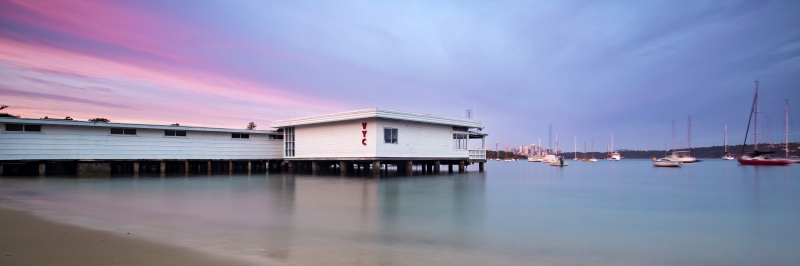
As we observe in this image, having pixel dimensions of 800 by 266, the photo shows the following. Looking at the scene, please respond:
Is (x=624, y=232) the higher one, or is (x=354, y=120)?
(x=354, y=120)

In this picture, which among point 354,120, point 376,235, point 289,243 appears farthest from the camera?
point 354,120

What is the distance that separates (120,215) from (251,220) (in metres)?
3.04

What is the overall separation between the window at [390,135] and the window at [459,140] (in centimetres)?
665

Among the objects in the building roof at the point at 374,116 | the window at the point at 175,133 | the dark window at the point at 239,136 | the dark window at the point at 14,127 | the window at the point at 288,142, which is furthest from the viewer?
the window at the point at 288,142

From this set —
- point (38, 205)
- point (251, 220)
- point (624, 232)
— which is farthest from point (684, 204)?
point (38, 205)

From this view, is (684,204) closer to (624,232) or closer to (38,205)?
(624,232)

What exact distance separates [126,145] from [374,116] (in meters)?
15.1

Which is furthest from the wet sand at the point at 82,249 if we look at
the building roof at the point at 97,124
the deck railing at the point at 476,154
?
the deck railing at the point at 476,154

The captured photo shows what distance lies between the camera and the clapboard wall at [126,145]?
23.8 meters

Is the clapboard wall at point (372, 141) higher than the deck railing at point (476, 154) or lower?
higher

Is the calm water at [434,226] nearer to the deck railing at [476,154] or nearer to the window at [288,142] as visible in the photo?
the window at [288,142]

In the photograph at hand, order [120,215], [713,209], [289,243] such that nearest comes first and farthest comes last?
[289,243]
[120,215]
[713,209]

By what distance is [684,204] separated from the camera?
15508mm

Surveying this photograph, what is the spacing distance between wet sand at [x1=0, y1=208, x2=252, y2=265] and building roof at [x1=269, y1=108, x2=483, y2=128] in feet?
57.4
